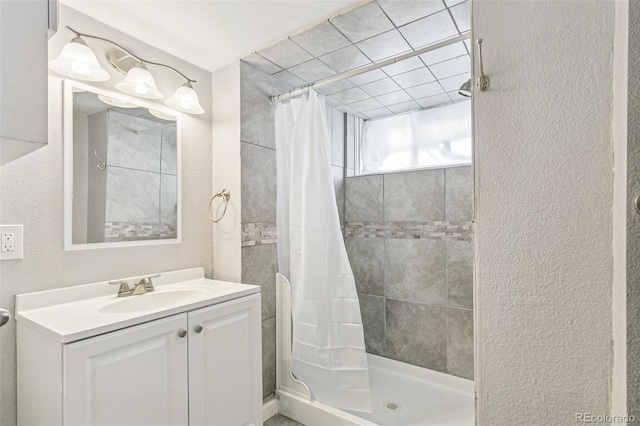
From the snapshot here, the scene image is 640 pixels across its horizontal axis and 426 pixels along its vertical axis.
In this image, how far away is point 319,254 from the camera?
75.7 inches

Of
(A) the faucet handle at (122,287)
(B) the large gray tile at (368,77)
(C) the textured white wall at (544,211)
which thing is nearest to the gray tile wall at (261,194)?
(B) the large gray tile at (368,77)

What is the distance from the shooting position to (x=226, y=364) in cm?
153

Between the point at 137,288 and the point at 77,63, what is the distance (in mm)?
1035

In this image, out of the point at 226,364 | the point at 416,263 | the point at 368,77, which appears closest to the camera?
the point at 226,364

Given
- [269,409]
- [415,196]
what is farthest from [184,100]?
[269,409]

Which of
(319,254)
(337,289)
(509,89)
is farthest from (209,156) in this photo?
(509,89)

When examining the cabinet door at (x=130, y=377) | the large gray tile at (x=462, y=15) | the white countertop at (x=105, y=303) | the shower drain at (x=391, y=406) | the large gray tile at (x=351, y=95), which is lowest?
the shower drain at (x=391, y=406)

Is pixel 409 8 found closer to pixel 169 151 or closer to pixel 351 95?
pixel 351 95

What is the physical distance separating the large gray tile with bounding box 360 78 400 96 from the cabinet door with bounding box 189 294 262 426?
1.56m

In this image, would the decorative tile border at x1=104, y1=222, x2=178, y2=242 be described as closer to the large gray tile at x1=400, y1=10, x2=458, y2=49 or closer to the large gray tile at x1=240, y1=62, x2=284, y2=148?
the large gray tile at x1=240, y1=62, x2=284, y2=148

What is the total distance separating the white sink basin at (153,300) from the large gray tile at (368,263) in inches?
53.0

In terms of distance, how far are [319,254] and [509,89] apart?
1.27m

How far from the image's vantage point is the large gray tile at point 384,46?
166 cm

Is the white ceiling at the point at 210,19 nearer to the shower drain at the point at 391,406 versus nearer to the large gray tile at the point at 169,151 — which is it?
the large gray tile at the point at 169,151
